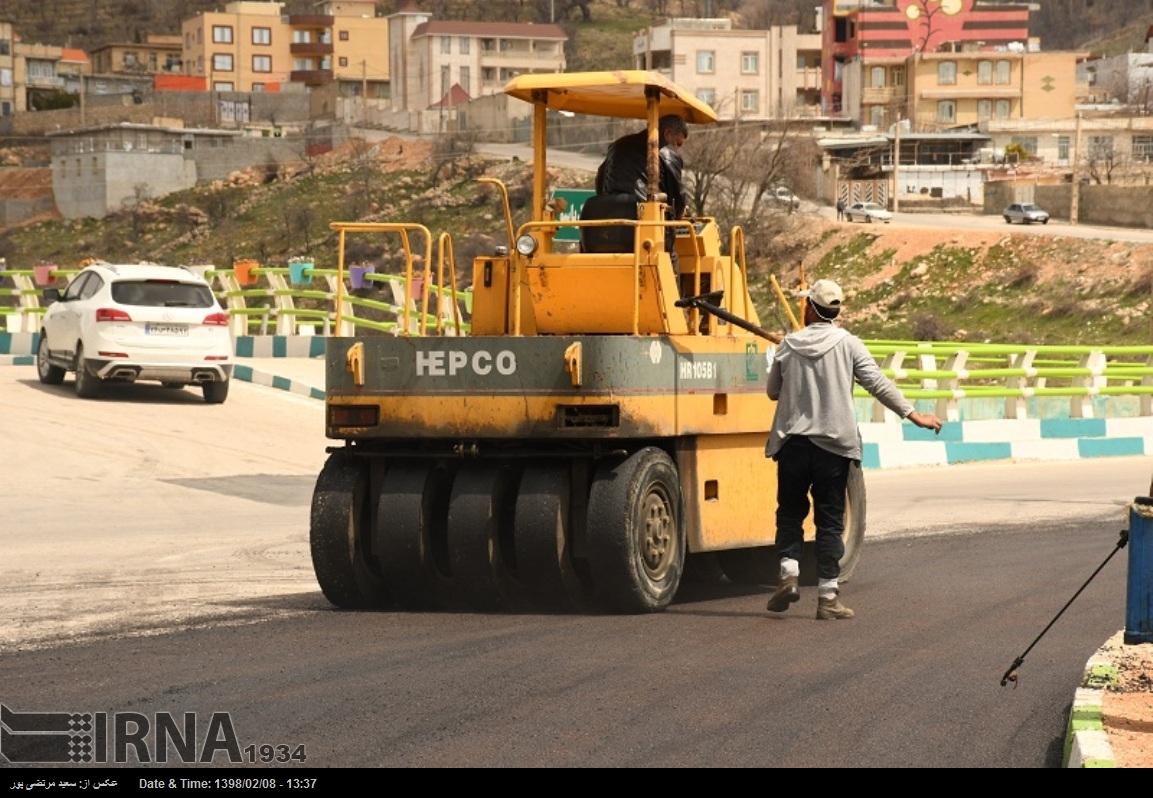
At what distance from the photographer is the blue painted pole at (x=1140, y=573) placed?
8.09 meters

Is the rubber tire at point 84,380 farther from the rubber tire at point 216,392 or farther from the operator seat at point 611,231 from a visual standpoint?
the operator seat at point 611,231

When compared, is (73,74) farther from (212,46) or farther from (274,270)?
(274,270)

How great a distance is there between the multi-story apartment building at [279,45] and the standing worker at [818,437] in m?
153

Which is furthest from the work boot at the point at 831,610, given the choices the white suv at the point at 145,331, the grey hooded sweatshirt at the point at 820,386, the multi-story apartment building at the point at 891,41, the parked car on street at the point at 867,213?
the multi-story apartment building at the point at 891,41

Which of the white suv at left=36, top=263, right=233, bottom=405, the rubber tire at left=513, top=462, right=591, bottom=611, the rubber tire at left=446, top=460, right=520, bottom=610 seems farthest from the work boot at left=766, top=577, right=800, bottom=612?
the white suv at left=36, top=263, right=233, bottom=405

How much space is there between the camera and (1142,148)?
113062 mm

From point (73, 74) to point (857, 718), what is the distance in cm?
17369

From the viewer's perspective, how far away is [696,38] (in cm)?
12344

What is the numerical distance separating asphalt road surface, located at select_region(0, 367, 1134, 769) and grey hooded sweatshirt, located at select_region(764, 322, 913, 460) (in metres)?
1.00

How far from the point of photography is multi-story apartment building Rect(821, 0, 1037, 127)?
12531 cm

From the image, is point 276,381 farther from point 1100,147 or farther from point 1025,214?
point 1100,147

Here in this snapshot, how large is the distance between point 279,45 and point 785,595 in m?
158

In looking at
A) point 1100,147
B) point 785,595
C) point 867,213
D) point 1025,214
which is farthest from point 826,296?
point 1100,147

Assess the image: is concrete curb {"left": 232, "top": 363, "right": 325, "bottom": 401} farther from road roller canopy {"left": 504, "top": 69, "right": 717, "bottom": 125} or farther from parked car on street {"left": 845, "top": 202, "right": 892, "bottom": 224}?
parked car on street {"left": 845, "top": 202, "right": 892, "bottom": 224}
